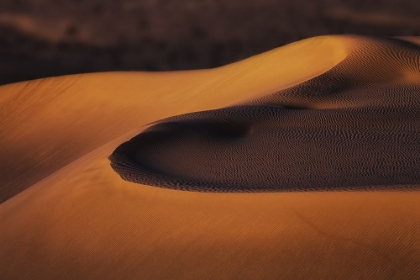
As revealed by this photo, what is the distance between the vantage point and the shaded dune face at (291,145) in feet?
9.07

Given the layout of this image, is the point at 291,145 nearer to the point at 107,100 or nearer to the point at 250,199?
the point at 250,199

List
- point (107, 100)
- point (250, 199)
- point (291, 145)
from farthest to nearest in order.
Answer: point (107, 100) < point (291, 145) < point (250, 199)

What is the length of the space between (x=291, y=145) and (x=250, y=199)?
0.79 meters

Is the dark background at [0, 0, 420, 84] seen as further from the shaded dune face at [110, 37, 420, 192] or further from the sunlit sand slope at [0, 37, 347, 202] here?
the shaded dune face at [110, 37, 420, 192]

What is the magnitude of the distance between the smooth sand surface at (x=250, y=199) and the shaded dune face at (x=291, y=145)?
10mm

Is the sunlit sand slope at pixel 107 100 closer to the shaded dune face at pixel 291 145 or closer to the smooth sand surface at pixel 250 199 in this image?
the smooth sand surface at pixel 250 199

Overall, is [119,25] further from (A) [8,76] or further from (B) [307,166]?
(B) [307,166]

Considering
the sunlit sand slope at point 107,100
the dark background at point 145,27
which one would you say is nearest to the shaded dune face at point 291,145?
the sunlit sand slope at point 107,100

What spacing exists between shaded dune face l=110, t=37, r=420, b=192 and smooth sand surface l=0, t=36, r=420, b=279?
10mm

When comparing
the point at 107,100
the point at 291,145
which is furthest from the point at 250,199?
the point at 107,100

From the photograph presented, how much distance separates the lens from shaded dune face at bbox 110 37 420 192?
9.07ft

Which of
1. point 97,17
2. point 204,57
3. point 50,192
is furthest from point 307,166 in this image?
point 97,17

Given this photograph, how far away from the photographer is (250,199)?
2578 millimetres

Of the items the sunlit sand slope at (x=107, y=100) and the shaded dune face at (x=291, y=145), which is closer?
the shaded dune face at (x=291, y=145)
